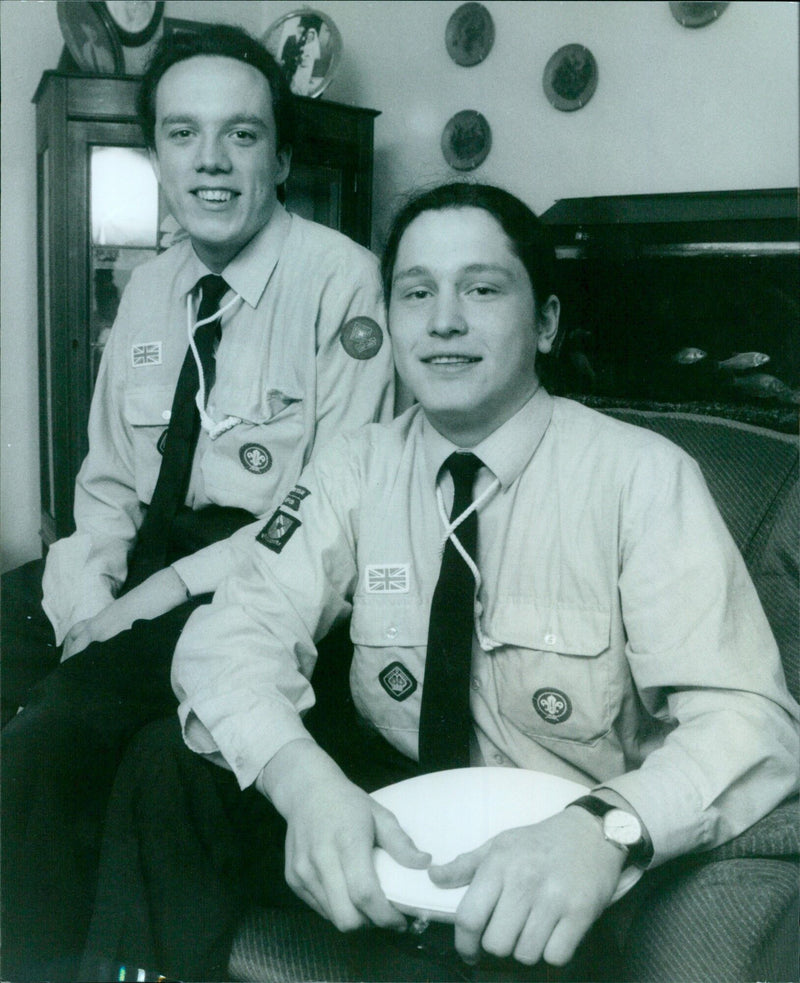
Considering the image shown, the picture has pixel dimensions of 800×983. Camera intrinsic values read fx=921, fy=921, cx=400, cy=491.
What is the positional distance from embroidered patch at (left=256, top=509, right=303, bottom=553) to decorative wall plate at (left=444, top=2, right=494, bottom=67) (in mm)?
578

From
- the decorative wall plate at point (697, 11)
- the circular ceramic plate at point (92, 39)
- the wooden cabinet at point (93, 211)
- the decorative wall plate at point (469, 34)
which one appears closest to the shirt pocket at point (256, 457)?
the decorative wall plate at point (469, 34)

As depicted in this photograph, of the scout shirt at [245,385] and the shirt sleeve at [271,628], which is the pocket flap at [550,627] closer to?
the shirt sleeve at [271,628]

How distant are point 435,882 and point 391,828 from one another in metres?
0.06

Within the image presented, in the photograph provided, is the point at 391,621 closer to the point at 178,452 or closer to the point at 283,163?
the point at 178,452

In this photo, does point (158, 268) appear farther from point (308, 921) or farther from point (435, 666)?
point (308, 921)

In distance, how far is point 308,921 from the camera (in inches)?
29.9

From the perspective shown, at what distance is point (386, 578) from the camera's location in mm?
879

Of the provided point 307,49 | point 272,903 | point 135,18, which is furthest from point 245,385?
point 135,18

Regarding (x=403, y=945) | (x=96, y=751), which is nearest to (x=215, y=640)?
(x=96, y=751)

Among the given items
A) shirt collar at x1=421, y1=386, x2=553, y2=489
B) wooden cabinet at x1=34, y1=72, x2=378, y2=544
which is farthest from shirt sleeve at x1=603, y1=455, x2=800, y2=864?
wooden cabinet at x1=34, y1=72, x2=378, y2=544

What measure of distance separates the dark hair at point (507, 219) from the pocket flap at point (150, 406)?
1.46 feet

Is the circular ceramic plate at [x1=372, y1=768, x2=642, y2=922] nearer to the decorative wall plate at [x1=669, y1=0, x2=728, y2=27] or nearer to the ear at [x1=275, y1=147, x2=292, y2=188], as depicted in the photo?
the decorative wall plate at [x1=669, y1=0, x2=728, y2=27]

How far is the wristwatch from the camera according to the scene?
624 mm

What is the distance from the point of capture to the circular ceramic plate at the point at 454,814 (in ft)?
1.91
